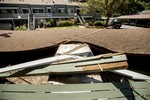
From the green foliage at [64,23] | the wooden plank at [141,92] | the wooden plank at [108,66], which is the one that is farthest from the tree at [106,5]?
the wooden plank at [141,92]

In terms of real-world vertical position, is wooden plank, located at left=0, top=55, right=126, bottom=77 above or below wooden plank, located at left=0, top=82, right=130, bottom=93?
above

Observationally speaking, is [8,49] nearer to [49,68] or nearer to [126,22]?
[49,68]

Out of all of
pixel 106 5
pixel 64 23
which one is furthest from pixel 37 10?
pixel 106 5

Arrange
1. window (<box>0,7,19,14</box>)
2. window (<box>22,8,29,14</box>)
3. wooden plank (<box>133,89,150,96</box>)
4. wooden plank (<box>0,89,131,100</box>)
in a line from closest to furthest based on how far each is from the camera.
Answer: wooden plank (<box>0,89,131,100</box>), wooden plank (<box>133,89,150,96</box>), window (<box>0,7,19,14</box>), window (<box>22,8,29,14</box>)

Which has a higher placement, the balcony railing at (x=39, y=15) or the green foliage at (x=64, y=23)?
the balcony railing at (x=39, y=15)

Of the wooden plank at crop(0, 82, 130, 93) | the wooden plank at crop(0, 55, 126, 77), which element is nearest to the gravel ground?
the wooden plank at crop(0, 55, 126, 77)

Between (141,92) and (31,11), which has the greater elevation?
(31,11)

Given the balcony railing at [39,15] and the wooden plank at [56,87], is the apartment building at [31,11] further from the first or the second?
the wooden plank at [56,87]

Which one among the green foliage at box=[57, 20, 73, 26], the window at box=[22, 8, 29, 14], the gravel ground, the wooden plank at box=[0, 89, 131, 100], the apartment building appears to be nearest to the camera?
the wooden plank at box=[0, 89, 131, 100]

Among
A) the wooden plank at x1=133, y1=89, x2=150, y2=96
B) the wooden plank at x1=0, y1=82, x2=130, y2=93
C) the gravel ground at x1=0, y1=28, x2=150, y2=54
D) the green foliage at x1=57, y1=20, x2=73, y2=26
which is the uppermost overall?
the gravel ground at x1=0, y1=28, x2=150, y2=54

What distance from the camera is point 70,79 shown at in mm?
3896

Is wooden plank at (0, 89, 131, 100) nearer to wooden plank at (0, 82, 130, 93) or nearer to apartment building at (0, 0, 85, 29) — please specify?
wooden plank at (0, 82, 130, 93)

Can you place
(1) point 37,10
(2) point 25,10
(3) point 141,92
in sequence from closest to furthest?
(3) point 141,92 < (2) point 25,10 < (1) point 37,10

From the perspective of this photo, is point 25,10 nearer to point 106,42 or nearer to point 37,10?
point 37,10
